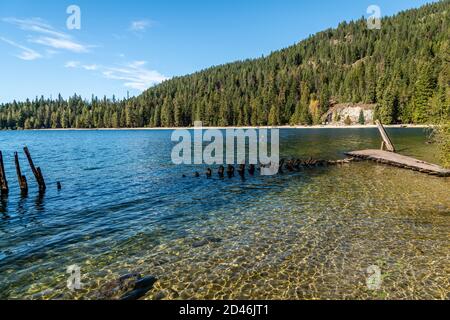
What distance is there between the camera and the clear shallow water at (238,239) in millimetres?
11469

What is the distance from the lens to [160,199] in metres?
25.3

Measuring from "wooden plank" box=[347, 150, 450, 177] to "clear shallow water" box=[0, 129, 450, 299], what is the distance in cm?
256

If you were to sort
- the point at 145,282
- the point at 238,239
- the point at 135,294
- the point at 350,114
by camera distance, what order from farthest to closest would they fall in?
the point at 350,114 → the point at 238,239 → the point at 145,282 → the point at 135,294

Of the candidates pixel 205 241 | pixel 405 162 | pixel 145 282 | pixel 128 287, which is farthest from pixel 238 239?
pixel 405 162

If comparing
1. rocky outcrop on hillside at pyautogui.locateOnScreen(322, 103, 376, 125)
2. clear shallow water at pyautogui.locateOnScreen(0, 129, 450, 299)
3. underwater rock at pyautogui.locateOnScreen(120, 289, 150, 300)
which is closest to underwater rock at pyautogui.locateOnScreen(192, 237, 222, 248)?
clear shallow water at pyautogui.locateOnScreen(0, 129, 450, 299)

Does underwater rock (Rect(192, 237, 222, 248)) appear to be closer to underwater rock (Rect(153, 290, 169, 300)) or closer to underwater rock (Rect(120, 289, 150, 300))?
underwater rock (Rect(153, 290, 169, 300))

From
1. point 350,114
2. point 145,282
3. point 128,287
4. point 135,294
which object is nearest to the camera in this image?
point 135,294

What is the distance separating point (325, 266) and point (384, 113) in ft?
507

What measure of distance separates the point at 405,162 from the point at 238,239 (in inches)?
1249

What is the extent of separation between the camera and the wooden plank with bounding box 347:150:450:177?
1235 inches

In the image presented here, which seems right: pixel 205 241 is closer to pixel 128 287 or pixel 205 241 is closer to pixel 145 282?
pixel 145 282

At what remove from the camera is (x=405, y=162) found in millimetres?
37406

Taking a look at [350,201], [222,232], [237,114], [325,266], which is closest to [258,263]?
[325,266]

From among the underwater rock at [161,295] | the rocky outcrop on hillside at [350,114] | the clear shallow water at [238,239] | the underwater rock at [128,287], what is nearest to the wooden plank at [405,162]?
the clear shallow water at [238,239]
